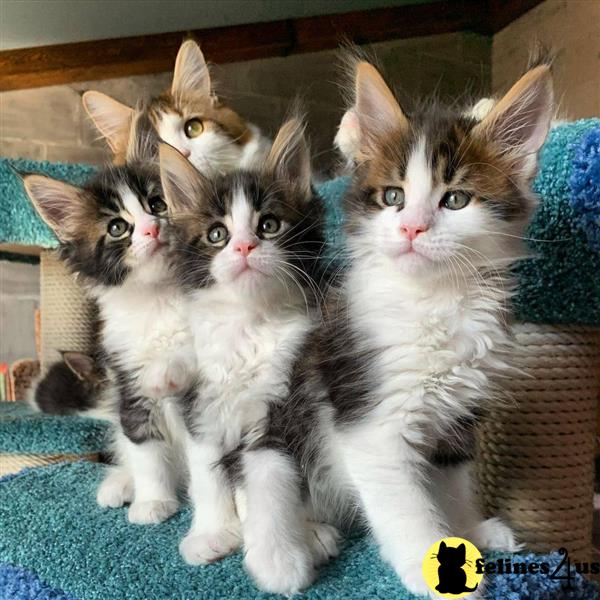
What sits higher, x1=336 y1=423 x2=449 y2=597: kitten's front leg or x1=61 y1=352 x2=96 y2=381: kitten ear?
x1=336 y1=423 x2=449 y2=597: kitten's front leg

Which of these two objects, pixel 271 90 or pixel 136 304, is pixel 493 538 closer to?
pixel 136 304

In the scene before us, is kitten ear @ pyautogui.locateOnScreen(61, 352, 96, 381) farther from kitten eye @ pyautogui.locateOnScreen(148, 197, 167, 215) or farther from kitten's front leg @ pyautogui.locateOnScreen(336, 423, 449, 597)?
kitten's front leg @ pyautogui.locateOnScreen(336, 423, 449, 597)

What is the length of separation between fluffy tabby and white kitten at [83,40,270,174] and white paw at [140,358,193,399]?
59cm

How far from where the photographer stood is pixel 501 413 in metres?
1.28

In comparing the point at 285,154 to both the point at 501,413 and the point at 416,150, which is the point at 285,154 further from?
the point at 501,413

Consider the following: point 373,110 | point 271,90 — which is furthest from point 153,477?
point 271,90

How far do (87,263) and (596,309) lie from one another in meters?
1.04

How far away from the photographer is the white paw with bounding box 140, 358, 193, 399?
111 cm

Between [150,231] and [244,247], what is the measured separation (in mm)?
255

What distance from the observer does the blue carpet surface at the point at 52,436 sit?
5.80 feet

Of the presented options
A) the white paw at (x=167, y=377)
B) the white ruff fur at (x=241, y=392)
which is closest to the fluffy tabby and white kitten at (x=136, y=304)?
the white paw at (x=167, y=377)

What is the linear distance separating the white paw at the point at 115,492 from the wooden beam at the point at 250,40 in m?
1.97

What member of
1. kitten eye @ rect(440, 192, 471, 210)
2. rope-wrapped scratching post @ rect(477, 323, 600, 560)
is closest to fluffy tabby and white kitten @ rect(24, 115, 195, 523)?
kitten eye @ rect(440, 192, 471, 210)

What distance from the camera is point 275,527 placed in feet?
2.87
